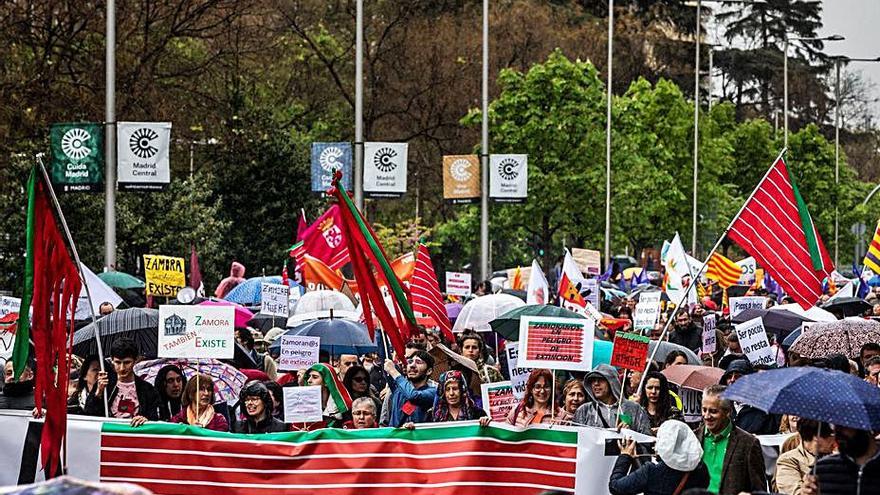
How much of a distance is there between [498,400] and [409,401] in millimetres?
928

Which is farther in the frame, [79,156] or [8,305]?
[79,156]

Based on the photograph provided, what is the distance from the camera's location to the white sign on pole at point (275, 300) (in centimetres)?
1999

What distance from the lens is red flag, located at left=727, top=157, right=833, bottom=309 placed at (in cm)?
1358

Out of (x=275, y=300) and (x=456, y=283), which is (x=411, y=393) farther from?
(x=456, y=283)

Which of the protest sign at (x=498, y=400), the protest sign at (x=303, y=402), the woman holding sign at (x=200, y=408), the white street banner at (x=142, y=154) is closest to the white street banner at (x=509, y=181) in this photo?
the white street banner at (x=142, y=154)

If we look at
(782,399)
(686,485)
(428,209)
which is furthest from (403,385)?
(428,209)

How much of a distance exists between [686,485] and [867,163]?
95.6 m

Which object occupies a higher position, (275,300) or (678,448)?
(275,300)

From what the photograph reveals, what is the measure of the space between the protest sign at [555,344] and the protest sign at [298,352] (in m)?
3.05

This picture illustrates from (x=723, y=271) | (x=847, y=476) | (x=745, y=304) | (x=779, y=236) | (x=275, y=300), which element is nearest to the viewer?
(x=847, y=476)

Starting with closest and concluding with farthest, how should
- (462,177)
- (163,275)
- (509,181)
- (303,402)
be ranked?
(303,402) → (163,275) → (509,181) → (462,177)

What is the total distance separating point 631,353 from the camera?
12.5 meters

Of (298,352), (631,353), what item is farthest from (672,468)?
(298,352)

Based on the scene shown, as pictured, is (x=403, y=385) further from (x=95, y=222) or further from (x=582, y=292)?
(x=95, y=222)
